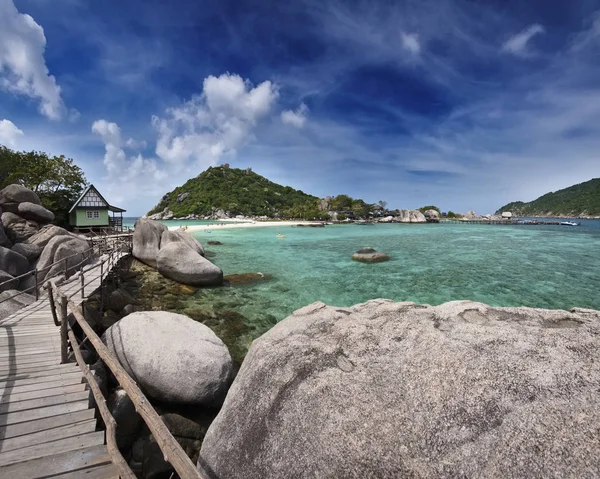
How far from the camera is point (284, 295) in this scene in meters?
15.7

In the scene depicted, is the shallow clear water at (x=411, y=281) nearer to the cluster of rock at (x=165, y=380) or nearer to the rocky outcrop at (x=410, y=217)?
the cluster of rock at (x=165, y=380)

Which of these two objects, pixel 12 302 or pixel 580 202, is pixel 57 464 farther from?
pixel 580 202

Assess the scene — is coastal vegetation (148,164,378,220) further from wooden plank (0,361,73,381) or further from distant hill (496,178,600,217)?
distant hill (496,178,600,217)

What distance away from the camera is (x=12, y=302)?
9.82 metres

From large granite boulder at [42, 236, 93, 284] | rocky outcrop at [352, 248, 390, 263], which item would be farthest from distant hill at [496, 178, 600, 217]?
large granite boulder at [42, 236, 93, 284]

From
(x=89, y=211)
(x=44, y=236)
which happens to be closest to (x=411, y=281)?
(x=44, y=236)

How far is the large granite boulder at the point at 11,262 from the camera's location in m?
14.0

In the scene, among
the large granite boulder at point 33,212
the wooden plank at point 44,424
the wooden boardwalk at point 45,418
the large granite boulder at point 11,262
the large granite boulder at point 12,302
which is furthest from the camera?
the large granite boulder at point 33,212

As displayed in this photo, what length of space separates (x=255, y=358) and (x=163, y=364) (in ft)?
9.71

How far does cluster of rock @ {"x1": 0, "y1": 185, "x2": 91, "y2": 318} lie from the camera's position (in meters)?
11.6

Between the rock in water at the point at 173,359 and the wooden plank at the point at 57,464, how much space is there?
273 centimetres

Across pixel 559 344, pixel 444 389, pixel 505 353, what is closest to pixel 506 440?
pixel 444 389

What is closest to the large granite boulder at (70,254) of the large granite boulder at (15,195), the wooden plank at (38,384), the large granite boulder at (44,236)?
the large granite boulder at (44,236)

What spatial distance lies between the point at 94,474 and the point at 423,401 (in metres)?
4.06
